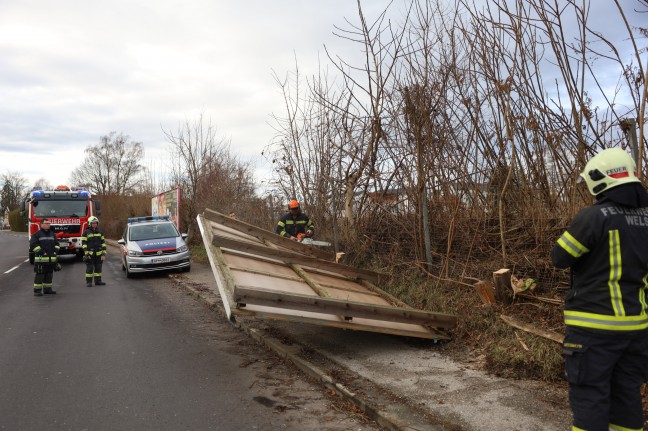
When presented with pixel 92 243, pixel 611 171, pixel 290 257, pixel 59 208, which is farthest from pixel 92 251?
pixel 611 171

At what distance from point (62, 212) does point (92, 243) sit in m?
7.57

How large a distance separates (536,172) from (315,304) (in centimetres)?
332

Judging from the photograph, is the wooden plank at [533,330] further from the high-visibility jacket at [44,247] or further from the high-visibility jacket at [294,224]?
the high-visibility jacket at [44,247]

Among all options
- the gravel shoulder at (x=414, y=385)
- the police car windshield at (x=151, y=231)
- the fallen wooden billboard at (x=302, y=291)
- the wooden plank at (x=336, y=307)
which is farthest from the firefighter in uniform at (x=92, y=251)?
the wooden plank at (x=336, y=307)

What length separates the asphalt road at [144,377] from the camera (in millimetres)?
4203

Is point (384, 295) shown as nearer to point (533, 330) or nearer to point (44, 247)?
point (533, 330)

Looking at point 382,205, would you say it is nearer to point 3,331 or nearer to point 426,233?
→ point 426,233

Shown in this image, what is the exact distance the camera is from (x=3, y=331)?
7.62m

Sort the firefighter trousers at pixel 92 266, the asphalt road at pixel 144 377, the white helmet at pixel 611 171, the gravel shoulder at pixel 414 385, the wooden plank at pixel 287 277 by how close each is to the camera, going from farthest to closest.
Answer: the firefighter trousers at pixel 92 266 → the wooden plank at pixel 287 277 → the asphalt road at pixel 144 377 → the gravel shoulder at pixel 414 385 → the white helmet at pixel 611 171

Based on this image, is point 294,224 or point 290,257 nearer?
point 290,257

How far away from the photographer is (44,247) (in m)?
11.6

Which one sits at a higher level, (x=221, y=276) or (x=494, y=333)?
(x=221, y=276)

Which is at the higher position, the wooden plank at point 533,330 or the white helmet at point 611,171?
A: the white helmet at point 611,171

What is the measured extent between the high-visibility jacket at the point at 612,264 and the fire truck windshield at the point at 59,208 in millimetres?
19826
